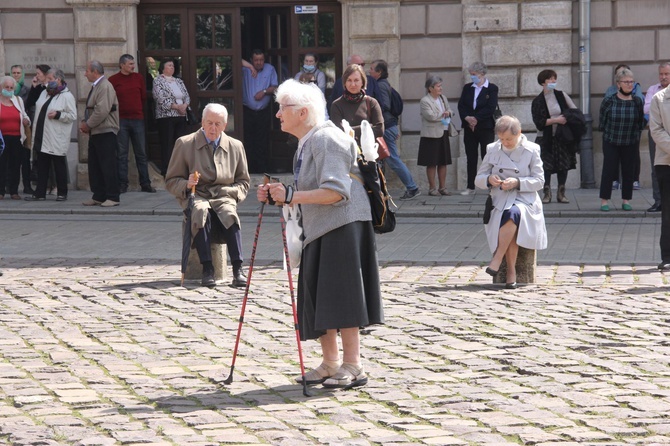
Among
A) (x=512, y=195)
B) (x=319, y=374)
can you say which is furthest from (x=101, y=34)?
(x=319, y=374)

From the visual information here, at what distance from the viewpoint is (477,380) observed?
7.13 meters

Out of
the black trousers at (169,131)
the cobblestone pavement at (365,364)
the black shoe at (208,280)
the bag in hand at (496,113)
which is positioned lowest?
the cobblestone pavement at (365,364)

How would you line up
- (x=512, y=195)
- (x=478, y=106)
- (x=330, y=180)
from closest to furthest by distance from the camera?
(x=330, y=180) → (x=512, y=195) → (x=478, y=106)

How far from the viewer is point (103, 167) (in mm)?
16922

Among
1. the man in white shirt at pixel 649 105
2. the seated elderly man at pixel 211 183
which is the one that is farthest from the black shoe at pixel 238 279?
the man in white shirt at pixel 649 105

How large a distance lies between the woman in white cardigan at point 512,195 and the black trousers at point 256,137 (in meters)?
9.41

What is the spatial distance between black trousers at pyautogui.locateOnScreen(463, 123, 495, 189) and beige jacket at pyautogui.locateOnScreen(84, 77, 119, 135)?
462 cm

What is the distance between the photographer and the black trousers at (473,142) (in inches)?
699

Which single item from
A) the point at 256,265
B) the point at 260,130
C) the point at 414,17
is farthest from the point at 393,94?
the point at 256,265

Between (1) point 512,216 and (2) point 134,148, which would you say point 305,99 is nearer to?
(1) point 512,216

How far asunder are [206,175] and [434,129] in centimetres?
733

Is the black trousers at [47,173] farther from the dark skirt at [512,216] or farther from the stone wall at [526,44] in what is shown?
the dark skirt at [512,216]

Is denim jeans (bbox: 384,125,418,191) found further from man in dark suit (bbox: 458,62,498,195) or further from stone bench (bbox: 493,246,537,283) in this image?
stone bench (bbox: 493,246,537,283)

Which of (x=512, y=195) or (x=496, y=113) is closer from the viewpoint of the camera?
(x=512, y=195)
